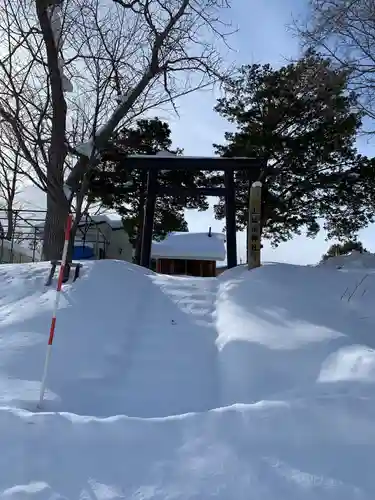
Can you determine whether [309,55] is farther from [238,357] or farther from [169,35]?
[238,357]

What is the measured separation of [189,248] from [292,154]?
29.5 ft

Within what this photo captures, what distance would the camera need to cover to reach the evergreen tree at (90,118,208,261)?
15.7 metres

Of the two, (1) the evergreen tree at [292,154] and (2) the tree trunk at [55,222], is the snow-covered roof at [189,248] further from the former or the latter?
(2) the tree trunk at [55,222]

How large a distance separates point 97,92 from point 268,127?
650 centimetres

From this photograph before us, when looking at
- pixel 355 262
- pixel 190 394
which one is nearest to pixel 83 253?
pixel 355 262

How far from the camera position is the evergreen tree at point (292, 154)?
15047 millimetres

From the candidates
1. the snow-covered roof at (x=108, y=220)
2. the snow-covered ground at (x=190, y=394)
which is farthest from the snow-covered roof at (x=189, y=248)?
the snow-covered ground at (x=190, y=394)

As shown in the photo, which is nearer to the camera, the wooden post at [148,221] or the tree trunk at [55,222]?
the tree trunk at [55,222]

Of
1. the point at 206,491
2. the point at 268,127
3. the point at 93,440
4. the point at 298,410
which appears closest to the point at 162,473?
the point at 206,491

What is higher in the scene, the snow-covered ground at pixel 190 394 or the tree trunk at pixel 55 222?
the tree trunk at pixel 55 222

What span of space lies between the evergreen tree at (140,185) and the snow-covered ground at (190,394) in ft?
28.8

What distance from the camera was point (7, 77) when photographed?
379 inches

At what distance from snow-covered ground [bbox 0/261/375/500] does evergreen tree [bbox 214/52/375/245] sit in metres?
8.46

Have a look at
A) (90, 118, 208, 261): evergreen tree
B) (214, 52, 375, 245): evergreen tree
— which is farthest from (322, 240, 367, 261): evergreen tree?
(90, 118, 208, 261): evergreen tree
